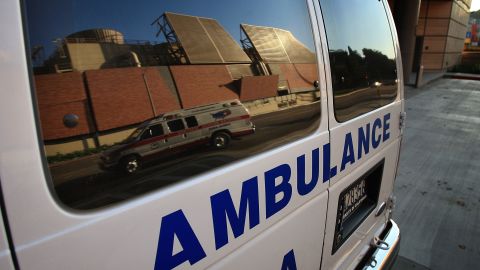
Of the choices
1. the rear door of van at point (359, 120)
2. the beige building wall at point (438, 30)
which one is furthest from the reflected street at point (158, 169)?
the beige building wall at point (438, 30)

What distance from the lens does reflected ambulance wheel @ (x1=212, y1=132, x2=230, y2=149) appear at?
1.00 meters

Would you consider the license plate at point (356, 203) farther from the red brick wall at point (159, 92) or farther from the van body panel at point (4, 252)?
the van body panel at point (4, 252)

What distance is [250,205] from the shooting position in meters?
1.10

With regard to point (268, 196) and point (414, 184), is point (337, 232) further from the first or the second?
point (414, 184)

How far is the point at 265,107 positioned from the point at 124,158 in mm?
550

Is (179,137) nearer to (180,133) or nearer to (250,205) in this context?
(180,133)

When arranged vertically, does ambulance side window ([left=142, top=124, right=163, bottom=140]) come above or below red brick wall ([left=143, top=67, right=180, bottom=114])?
below

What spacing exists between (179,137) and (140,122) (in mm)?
127

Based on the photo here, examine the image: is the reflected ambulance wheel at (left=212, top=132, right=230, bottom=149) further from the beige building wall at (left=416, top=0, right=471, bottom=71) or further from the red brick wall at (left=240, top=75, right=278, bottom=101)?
the beige building wall at (left=416, top=0, right=471, bottom=71)

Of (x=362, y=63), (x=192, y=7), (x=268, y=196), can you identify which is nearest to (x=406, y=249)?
(x=362, y=63)

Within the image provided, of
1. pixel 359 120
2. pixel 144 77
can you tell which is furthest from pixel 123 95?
pixel 359 120

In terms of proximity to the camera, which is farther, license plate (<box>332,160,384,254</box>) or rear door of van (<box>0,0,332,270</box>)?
license plate (<box>332,160,384,254</box>)

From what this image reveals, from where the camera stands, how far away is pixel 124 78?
0.79 meters

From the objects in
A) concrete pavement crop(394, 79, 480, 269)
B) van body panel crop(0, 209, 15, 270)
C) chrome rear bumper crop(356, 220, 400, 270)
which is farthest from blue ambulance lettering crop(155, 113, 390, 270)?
concrete pavement crop(394, 79, 480, 269)
